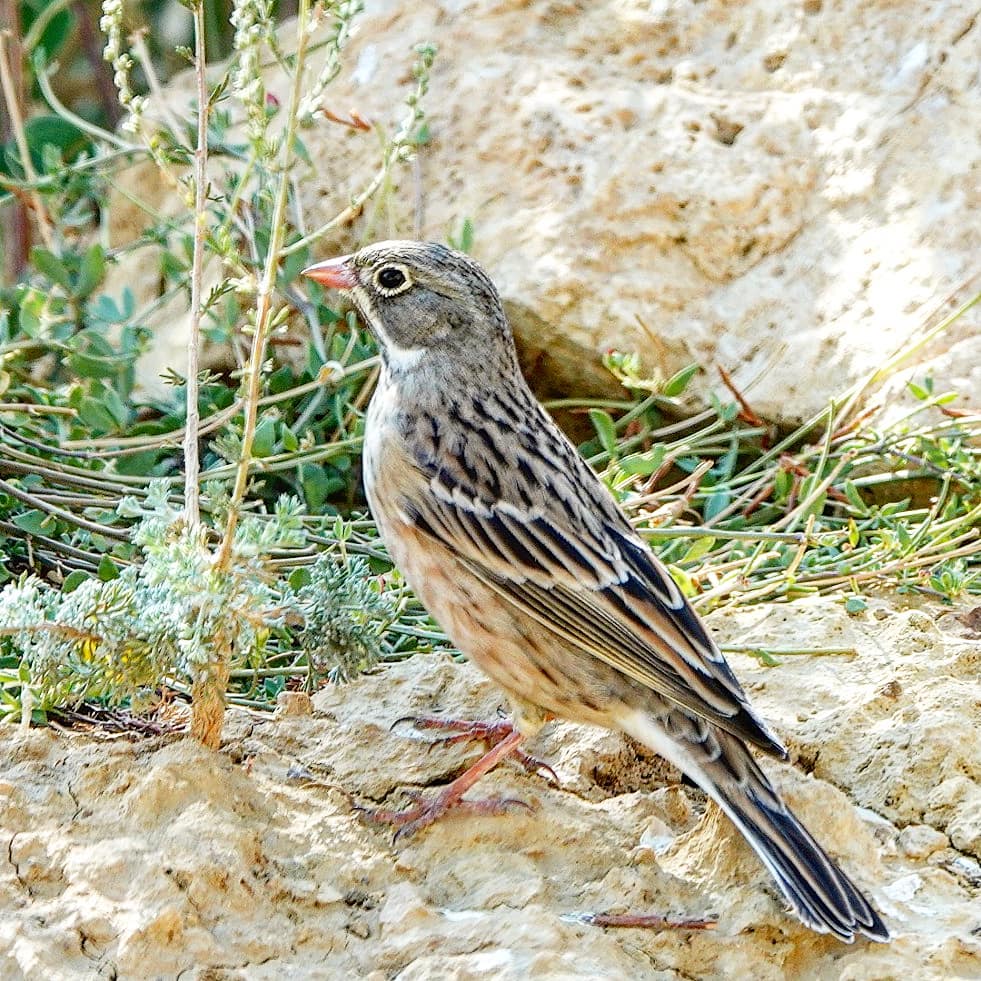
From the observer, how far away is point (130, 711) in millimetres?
4543

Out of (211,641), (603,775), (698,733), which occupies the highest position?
(211,641)

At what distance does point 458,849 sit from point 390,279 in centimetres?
199

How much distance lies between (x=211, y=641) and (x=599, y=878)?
43.7 inches

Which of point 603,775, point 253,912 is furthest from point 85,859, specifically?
point 603,775

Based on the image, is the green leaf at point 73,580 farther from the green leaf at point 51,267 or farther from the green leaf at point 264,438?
the green leaf at point 51,267

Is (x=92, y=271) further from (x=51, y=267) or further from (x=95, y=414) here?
(x=95, y=414)

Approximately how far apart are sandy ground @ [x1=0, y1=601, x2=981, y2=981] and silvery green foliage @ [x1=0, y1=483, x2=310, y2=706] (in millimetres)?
210

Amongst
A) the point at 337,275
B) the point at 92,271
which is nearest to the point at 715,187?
the point at 337,275

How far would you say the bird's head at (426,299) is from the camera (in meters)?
5.14

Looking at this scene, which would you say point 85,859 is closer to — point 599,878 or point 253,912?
point 253,912

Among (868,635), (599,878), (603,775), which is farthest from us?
(868,635)

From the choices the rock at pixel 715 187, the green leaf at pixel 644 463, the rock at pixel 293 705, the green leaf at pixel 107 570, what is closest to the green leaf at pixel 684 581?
the green leaf at pixel 644 463

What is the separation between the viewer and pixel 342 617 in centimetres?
437

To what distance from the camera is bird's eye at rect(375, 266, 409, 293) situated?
→ 5.16 metres
